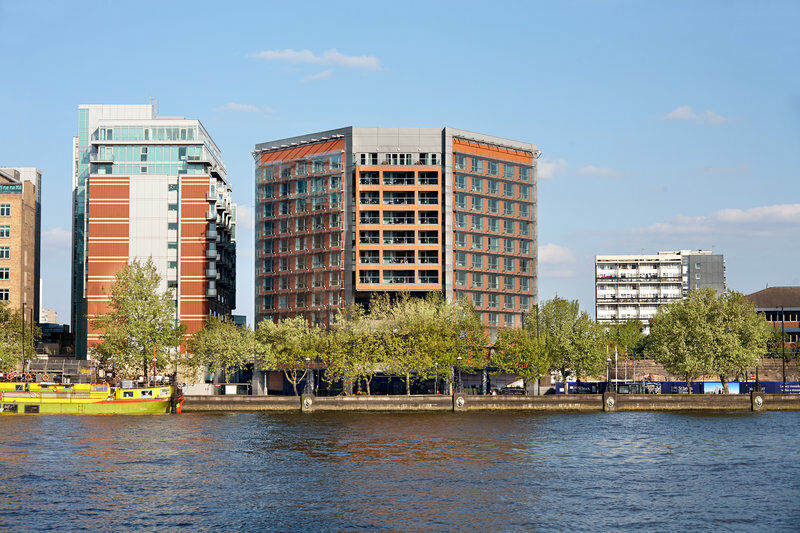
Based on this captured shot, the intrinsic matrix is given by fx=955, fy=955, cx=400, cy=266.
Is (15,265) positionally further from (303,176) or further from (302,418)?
(302,418)

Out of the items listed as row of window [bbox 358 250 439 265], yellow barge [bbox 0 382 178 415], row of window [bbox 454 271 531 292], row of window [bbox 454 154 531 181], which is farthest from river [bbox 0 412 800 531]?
row of window [bbox 454 154 531 181]

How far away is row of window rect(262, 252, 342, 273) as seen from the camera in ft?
604

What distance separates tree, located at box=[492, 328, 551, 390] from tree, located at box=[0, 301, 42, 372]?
7654cm

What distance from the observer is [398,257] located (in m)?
182

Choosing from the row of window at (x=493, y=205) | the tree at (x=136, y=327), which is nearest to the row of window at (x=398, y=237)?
the row of window at (x=493, y=205)

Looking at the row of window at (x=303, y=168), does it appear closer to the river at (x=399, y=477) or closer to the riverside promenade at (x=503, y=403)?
the riverside promenade at (x=503, y=403)

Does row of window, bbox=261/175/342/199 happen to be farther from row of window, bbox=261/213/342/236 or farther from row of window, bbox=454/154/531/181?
row of window, bbox=454/154/531/181

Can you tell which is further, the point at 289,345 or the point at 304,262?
the point at 304,262

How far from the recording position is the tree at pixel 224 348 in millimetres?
158375

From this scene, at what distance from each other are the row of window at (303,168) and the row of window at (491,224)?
2558 centimetres

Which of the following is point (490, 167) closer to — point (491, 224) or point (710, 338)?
point (491, 224)

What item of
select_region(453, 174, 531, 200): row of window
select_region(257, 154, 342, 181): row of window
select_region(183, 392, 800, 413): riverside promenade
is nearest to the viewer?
select_region(183, 392, 800, 413): riverside promenade

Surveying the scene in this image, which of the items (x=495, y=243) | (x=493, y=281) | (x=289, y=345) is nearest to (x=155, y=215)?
(x=289, y=345)

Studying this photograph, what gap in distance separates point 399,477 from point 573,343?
316 ft
